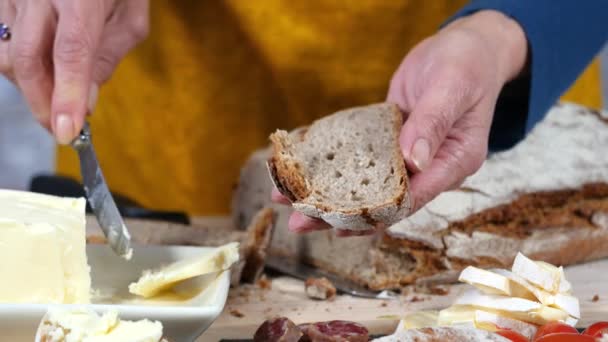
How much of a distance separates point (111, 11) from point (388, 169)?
0.89 metres

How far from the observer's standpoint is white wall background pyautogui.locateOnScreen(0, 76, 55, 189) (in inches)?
190

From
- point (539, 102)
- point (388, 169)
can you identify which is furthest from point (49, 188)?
point (539, 102)

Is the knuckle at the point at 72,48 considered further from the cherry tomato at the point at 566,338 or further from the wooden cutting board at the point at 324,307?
the cherry tomato at the point at 566,338

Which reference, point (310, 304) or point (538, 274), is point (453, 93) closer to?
point (538, 274)

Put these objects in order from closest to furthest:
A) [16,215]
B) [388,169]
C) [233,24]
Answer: [16,215] → [388,169] → [233,24]

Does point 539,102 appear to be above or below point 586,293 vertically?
above

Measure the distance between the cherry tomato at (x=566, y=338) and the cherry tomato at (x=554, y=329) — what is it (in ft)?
0.08

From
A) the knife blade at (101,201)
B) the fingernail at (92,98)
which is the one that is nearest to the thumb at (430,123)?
the knife blade at (101,201)

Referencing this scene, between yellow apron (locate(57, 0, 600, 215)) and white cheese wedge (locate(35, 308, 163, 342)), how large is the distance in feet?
5.55

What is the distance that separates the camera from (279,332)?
150cm

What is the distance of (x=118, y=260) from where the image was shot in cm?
188

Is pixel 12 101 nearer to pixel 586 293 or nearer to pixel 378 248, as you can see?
pixel 378 248

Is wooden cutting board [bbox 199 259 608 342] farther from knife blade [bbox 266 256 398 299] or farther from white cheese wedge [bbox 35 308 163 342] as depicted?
white cheese wedge [bbox 35 308 163 342]

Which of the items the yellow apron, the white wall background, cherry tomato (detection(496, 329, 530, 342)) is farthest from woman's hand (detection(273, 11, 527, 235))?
the white wall background
